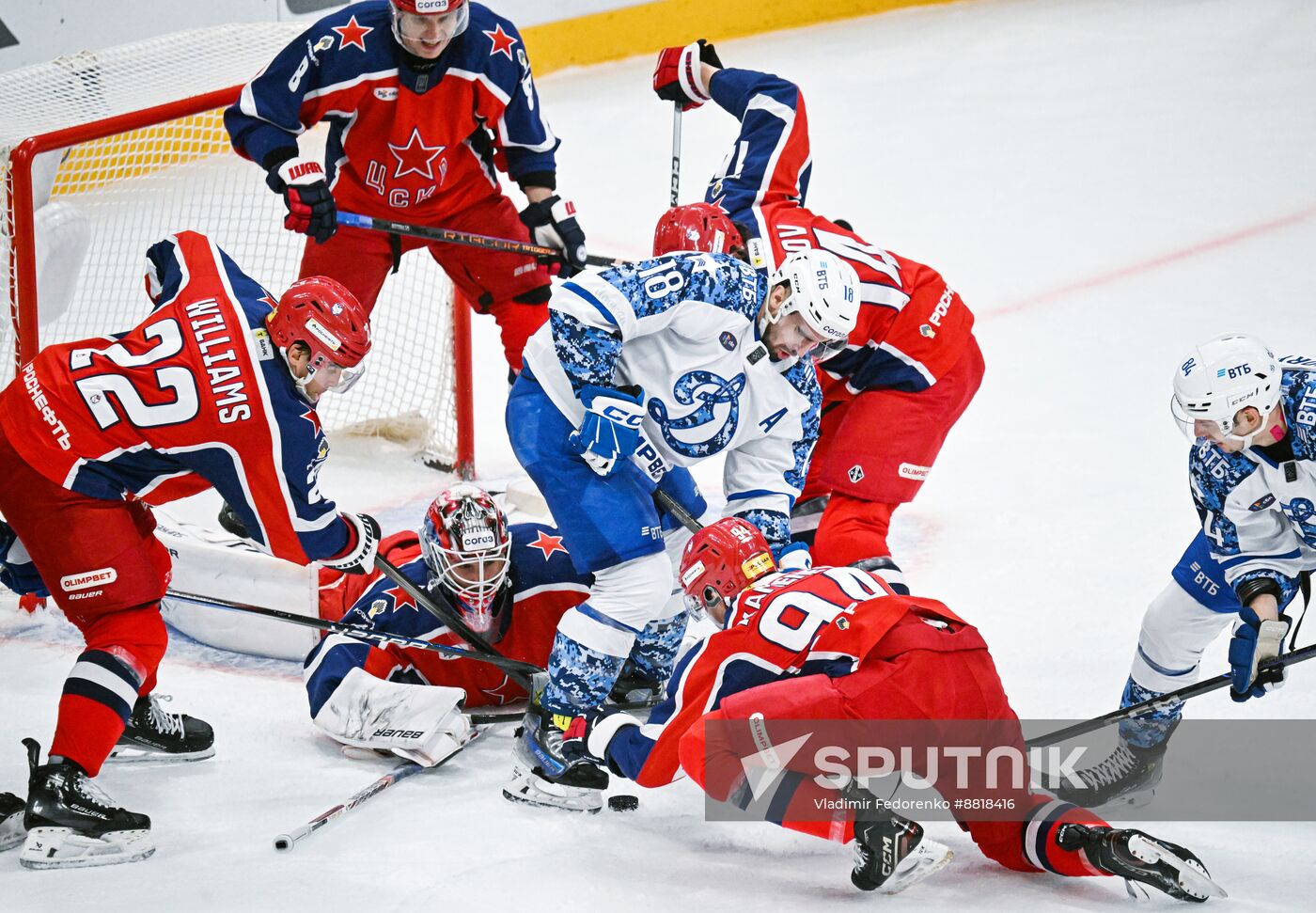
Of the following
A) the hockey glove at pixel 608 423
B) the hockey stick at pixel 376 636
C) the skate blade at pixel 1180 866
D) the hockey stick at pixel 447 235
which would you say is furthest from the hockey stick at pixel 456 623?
the skate blade at pixel 1180 866

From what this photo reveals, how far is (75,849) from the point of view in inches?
110

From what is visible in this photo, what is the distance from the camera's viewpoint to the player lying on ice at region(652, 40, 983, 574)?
374cm

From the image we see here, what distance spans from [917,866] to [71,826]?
1.54m

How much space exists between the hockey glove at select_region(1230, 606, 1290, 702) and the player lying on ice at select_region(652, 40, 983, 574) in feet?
3.02

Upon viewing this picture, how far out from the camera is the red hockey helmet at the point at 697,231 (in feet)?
11.8

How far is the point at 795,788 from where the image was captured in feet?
8.48

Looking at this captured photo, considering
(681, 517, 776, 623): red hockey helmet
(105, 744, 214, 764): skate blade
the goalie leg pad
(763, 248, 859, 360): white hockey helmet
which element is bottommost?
(105, 744, 214, 764): skate blade

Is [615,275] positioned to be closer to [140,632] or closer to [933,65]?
[140,632]

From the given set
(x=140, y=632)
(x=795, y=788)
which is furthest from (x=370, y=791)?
(x=795, y=788)

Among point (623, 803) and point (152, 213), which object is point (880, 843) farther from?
point (152, 213)

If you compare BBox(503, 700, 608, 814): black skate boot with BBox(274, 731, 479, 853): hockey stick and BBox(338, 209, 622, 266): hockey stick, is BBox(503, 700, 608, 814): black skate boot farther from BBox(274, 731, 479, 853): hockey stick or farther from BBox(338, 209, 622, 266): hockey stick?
BBox(338, 209, 622, 266): hockey stick

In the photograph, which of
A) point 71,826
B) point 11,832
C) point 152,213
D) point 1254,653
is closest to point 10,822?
point 11,832

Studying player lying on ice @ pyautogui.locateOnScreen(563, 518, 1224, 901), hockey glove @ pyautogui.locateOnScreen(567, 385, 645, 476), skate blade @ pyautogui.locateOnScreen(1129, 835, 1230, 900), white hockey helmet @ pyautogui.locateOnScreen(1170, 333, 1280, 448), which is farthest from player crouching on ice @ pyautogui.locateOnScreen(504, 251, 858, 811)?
skate blade @ pyautogui.locateOnScreen(1129, 835, 1230, 900)

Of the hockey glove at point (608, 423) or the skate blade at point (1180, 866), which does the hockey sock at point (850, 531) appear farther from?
the skate blade at point (1180, 866)
